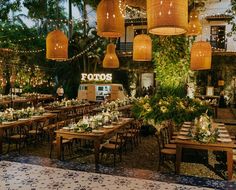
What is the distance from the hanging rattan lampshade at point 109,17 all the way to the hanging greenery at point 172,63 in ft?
26.0

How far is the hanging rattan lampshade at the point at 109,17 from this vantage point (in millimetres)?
4004

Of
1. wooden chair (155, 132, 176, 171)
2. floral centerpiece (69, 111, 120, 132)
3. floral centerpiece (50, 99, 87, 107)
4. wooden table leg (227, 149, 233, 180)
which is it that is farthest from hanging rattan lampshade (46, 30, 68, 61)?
floral centerpiece (50, 99, 87, 107)

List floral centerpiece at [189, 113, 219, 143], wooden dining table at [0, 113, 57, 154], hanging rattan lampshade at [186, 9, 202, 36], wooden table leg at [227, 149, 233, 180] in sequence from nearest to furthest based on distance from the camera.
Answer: wooden table leg at [227, 149, 233, 180] < floral centerpiece at [189, 113, 219, 143] < hanging rattan lampshade at [186, 9, 202, 36] < wooden dining table at [0, 113, 57, 154]

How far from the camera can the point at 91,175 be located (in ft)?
16.9

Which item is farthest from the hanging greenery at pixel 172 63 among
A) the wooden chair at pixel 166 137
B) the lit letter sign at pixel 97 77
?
the lit letter sign at pixel 97 77

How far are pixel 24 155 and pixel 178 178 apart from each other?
3.86 metres

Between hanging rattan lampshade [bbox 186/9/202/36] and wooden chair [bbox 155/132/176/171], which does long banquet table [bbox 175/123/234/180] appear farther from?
hanging rattan lampshade [bbox 186/9/202/36]

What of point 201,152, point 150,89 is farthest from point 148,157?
point 150,89

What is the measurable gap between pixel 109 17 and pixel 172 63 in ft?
26.8

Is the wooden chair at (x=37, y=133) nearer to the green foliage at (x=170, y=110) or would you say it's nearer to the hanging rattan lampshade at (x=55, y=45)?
the green foliage at (x=170, y=110)

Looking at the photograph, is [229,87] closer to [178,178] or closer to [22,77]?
[22,77]

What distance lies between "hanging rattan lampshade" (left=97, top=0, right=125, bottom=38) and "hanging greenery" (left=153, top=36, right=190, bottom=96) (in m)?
7.93

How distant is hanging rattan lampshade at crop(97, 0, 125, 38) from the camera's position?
13.1ft

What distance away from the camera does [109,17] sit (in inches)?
158
